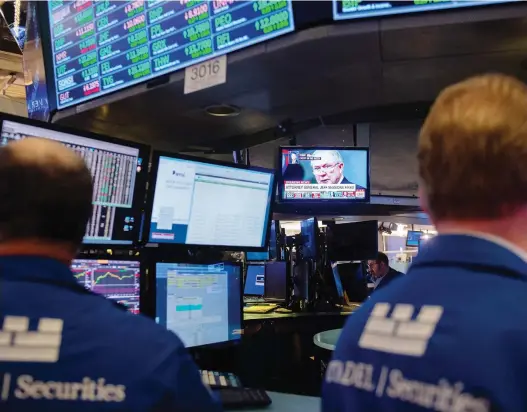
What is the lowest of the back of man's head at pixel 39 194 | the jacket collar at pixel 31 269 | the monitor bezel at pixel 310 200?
the jacket collar at pixel 31 269

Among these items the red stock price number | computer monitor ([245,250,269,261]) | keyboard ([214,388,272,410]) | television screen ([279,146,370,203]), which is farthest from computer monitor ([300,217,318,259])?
keyboard ([214,388,272,410])

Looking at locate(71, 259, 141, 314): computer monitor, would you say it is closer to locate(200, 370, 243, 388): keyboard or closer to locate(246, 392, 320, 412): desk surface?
locate(200, 370, 243, 388): keyboard

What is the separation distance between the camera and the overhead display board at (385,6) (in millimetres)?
1793

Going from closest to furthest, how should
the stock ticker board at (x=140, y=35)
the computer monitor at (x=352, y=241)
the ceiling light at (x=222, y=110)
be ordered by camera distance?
the stock ticker board at (x=140, y=35) < the ceiling light at (x=222, y=110) < the computer monitor at (x=352, y=241)

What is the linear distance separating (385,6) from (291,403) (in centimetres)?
135

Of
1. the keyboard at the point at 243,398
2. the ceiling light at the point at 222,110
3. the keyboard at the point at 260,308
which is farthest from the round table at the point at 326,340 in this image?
the ceiling light at the point at 222,110

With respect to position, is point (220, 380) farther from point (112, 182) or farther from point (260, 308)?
point (260, 308)

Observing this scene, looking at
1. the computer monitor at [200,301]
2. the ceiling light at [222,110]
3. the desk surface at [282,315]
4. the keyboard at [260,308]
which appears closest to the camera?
the computer monitor at [200,301]

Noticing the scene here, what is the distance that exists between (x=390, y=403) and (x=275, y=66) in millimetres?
1729

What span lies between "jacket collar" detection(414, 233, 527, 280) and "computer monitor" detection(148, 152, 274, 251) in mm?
1247

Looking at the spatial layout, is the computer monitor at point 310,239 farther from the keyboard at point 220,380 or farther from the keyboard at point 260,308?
the keyboard at point 220,380

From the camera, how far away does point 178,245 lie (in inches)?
78.7

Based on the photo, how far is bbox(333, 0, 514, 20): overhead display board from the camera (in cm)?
179

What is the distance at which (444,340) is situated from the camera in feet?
2.38
